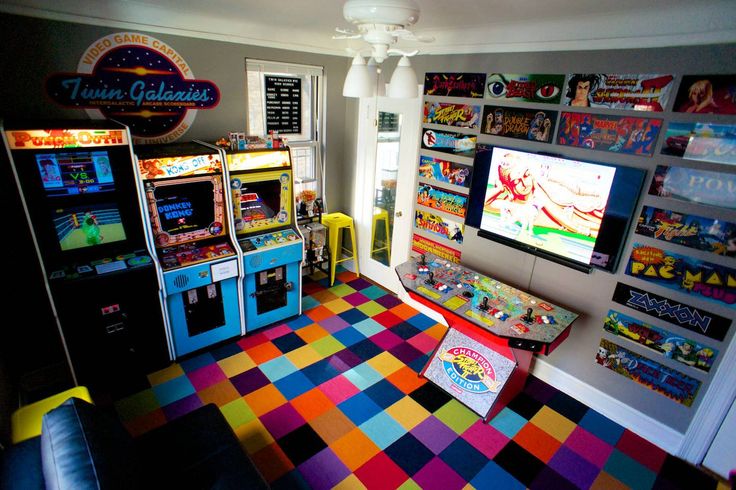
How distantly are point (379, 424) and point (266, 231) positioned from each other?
1.93 meters

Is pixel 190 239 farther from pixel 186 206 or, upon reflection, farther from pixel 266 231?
pixel 266 231

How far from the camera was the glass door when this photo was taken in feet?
13.3

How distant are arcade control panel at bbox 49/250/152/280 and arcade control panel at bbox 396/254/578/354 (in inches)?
78.5

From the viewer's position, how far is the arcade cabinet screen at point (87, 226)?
2.68 metres

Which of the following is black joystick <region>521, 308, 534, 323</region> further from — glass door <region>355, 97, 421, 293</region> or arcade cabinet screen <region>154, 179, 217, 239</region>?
arcade cabinet screen <region>154, 179, 217, 239</region>

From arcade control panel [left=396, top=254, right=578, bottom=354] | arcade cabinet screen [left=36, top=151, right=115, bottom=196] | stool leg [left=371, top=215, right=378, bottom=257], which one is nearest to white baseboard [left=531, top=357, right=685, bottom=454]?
arcade control panel [left=396, top=254, right=578, bottom=354]

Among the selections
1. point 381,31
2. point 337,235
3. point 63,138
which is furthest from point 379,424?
point 63,138

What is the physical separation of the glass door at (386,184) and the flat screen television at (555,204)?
0.84 metres

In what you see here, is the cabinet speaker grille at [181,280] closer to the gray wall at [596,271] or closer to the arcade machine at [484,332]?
the arcade machine at [484,332]

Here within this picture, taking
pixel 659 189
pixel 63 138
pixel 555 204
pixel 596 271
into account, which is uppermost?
pixel 63 138

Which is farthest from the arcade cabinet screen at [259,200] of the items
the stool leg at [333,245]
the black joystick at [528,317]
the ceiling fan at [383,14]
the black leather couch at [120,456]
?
the black joystick at [528,317]

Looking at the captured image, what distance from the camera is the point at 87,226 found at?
9.10 ft

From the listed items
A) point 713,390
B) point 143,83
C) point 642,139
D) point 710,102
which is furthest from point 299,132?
point 713,390

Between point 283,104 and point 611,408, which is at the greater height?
point 283,104
